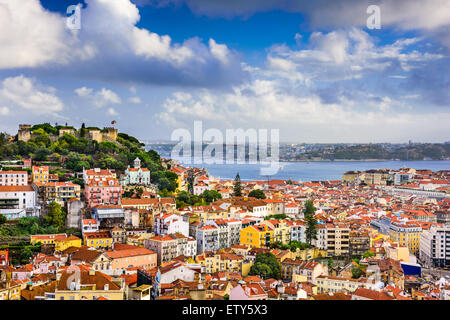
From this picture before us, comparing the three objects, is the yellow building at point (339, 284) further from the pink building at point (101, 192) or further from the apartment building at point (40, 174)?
the apartment building at point (40, 174)

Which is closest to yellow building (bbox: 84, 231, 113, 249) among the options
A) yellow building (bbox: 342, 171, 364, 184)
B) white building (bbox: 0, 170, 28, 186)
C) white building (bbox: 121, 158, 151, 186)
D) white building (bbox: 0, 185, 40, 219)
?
white building (bbox: 0, 185, 40, 219)

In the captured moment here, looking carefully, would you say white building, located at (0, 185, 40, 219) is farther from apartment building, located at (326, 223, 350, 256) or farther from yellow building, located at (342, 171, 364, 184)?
yellow building, located at (342, 171, 364, 184)

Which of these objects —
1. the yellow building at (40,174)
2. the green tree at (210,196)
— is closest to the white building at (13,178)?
the yellow building at (40,174)

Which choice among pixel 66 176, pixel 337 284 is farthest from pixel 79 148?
pixel 337 284

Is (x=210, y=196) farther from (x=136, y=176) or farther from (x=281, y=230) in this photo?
(x=281, y=230)

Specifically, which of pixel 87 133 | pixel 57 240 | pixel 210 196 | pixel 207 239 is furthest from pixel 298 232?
pixel 87 133
